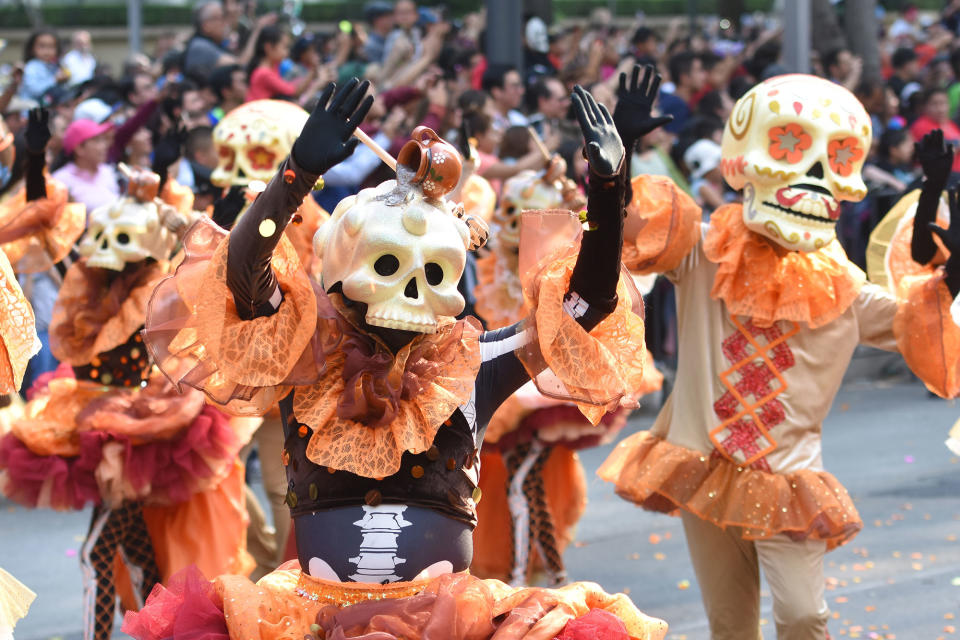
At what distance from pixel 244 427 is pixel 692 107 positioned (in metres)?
7.82

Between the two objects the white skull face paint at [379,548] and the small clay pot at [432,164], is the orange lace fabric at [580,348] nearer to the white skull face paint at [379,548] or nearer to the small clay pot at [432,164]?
the small clay pot at [432,164]

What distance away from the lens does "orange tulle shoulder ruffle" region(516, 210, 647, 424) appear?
3193 millimetres

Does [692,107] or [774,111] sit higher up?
[774,111]

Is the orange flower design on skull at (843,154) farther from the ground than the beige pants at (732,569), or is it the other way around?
the orange flower design on skull at (843,154)

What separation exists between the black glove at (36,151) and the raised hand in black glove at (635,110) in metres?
2.60

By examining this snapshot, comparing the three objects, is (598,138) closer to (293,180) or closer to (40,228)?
(293,180)

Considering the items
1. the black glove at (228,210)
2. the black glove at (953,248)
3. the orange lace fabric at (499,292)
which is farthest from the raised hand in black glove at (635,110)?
the orange lace fabric at (499,292)

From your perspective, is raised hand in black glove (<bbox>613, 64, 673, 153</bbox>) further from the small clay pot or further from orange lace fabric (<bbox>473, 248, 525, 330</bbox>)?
orange lace fabric (<bbox>473, 248, 525, 330</bbox>)

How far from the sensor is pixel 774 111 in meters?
4.53

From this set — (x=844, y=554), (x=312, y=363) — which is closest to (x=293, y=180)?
(x=312, y=363)

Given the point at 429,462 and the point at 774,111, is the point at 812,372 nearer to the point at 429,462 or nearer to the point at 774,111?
the point at 774,111

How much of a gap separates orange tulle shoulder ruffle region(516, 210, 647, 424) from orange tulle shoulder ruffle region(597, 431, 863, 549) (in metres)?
1.22

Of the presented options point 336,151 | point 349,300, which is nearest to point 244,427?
point 349,300

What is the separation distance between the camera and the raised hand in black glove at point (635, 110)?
3984 millimetres
